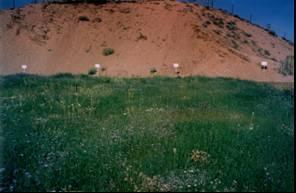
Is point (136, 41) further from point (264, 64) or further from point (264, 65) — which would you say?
point (264, 64)

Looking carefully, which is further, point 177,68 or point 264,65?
point 177,68

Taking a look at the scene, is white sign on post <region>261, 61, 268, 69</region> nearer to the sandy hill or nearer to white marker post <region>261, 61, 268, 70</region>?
white marker post <region>261, 61, 268, 70</region>

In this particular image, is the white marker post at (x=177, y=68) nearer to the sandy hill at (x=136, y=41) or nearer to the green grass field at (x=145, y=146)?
the sandy hill at (x=136, y=41)

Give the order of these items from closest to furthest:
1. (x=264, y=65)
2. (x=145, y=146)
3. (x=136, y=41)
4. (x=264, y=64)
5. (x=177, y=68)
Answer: (x=145, y=146)
(x=264, y=64)
(x=264, y=65)
(x=177, y=68)
(x=136, y=41)

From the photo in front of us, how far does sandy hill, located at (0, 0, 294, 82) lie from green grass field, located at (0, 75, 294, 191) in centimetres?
5152

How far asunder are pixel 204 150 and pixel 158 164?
7.09 feet

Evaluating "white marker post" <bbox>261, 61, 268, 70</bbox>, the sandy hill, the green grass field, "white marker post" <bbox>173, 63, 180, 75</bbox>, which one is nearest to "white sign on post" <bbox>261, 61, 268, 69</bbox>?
"white marker post" <bbox>261, 61, 268, 70</bbox>

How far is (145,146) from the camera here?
14.5 metres

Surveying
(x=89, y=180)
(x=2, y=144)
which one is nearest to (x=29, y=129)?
(x=2, y=144)

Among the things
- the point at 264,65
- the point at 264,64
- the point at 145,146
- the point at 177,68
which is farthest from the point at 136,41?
the point at 145,146

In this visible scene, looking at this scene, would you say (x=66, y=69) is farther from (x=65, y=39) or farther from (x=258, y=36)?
(x=258, y=36)

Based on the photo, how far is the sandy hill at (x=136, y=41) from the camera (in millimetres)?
79312

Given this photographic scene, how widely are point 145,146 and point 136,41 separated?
242ft

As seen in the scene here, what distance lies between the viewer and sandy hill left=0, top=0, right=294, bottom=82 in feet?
260
